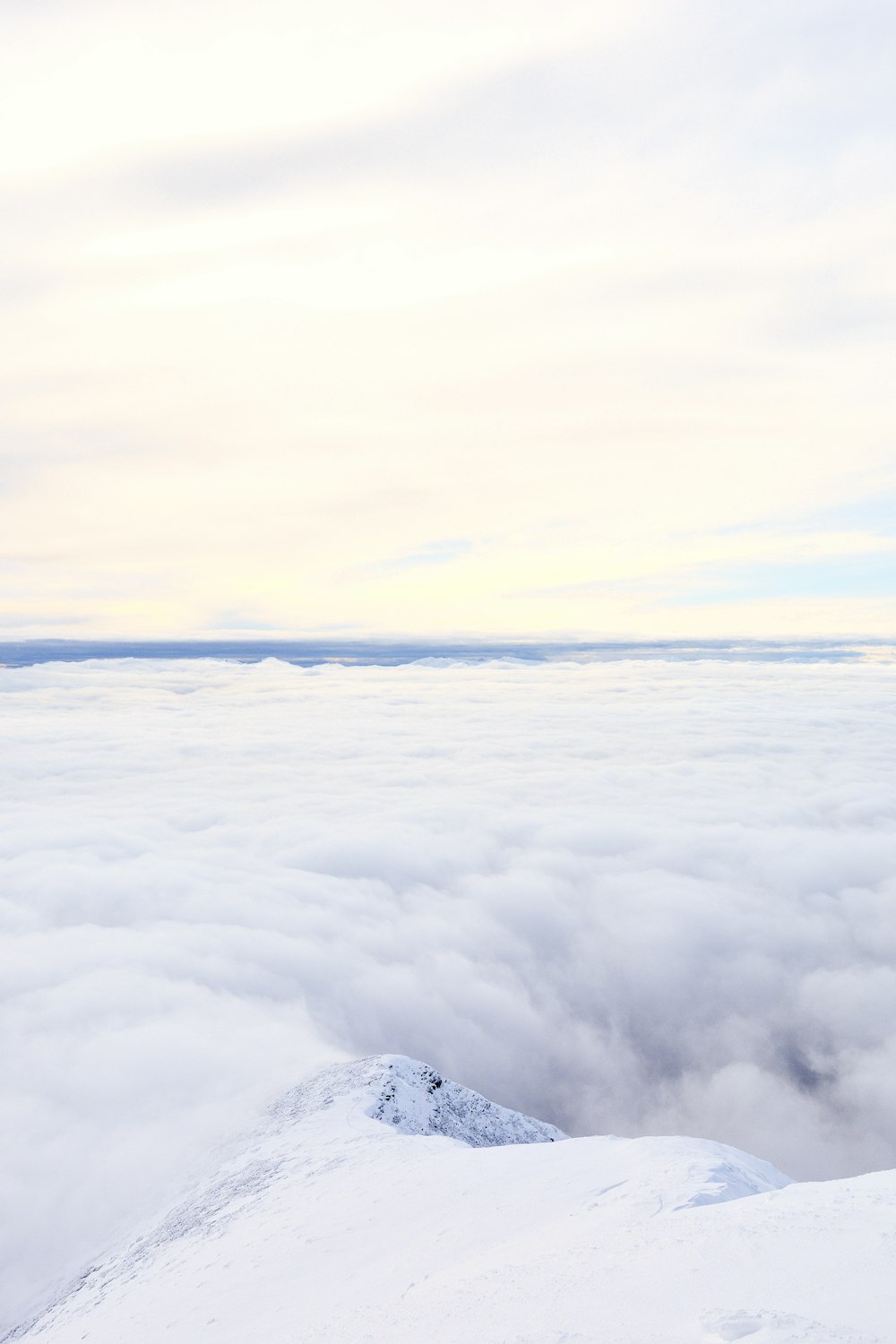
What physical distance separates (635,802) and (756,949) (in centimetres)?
4298

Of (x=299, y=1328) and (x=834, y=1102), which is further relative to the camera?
(x=834, y=1102)

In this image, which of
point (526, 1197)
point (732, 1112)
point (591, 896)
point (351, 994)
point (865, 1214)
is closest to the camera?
point (865, 1214)

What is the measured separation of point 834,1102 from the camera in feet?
290

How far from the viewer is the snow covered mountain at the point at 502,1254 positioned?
6.79m

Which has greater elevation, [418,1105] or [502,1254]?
[502,1254]

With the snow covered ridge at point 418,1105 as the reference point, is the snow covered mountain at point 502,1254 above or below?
above

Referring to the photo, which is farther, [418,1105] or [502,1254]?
[418,1105]

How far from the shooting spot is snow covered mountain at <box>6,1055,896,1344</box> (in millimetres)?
6785

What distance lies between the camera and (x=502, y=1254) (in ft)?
30.8

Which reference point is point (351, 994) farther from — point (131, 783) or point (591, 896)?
point (131, 783)

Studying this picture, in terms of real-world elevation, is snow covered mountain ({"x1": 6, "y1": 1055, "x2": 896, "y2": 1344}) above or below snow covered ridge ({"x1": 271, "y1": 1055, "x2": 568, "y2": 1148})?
above

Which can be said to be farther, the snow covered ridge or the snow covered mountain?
the snow covered ridge

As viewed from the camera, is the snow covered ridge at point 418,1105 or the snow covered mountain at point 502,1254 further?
the snow covered ridge at point 418,1105

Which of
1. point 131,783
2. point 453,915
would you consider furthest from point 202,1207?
point 131,783
